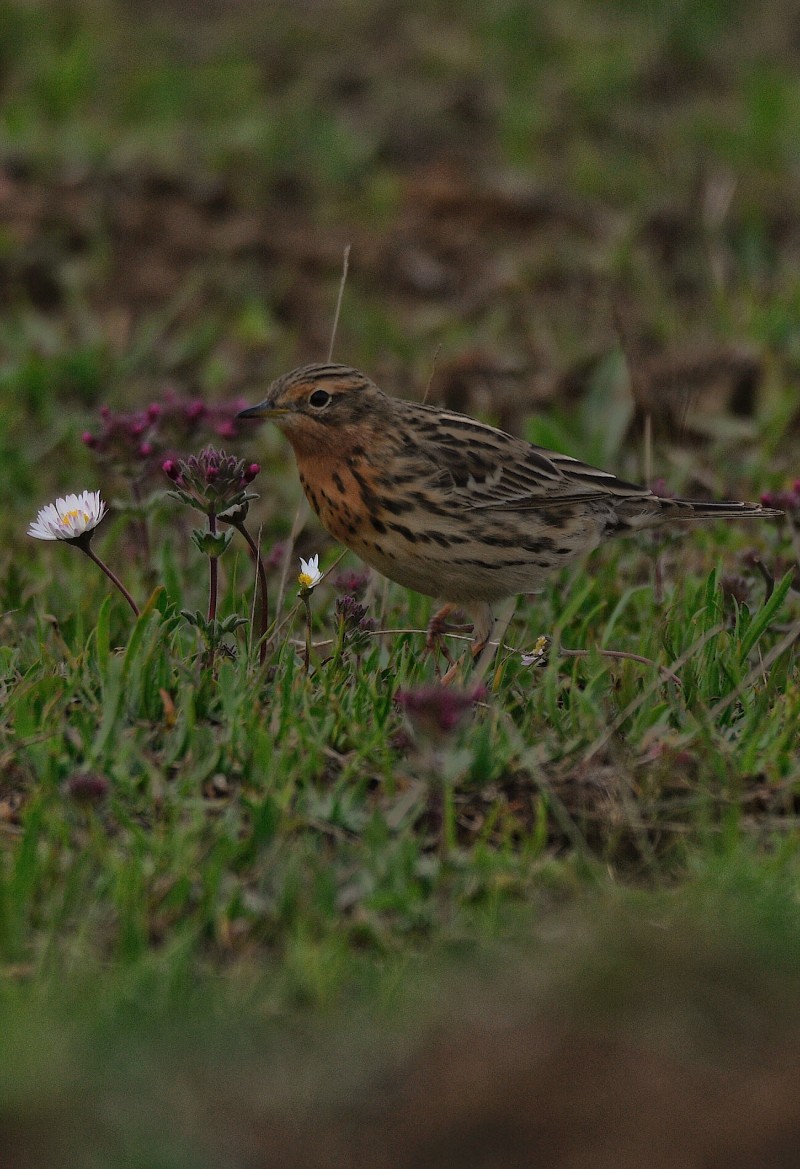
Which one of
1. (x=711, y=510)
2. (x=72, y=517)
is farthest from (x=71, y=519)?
(x=711, y=510)

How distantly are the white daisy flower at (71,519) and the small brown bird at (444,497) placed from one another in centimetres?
86

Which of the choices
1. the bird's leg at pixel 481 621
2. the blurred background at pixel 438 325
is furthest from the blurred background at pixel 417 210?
the bird's leg at pixel 481 621

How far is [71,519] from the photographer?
5.55 metres

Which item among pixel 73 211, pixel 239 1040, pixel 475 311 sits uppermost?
pixel 73 211

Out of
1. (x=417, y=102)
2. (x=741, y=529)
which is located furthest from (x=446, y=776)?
(x=417, y=102)

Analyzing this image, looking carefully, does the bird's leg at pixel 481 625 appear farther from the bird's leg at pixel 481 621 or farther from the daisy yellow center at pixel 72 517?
the daisy yellow center at pixel 72 517

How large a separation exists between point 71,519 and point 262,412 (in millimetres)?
973

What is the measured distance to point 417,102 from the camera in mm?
12586

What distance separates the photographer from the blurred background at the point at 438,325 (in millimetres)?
3352

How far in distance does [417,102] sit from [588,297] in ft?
10.8

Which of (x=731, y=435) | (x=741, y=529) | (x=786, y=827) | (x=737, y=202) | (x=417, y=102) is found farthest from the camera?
(x=417, y=102)

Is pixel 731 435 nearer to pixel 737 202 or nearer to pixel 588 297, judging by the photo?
pixel 588 297

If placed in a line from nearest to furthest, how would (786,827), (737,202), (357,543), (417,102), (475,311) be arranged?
1. (786,827)
2. (357,543)
3. (475,311)
4. (737,202)
5. (417,102)

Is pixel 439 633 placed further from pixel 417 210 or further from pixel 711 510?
pixel 417 210
